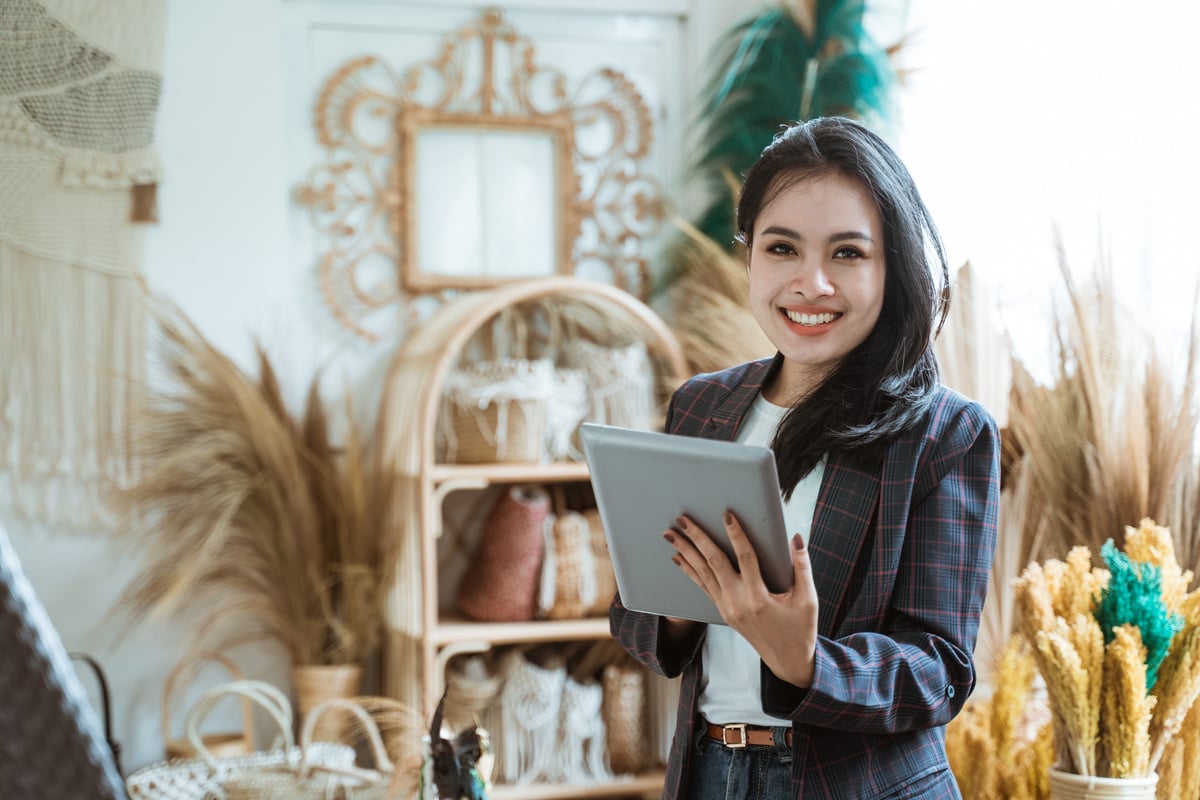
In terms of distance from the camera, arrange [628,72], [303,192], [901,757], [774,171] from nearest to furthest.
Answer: [901,757] < [774,171] < [303,192] < [628,72]

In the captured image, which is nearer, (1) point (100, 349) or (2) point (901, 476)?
(2) point (901, 476)

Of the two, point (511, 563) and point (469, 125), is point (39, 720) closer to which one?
point (511, 563)

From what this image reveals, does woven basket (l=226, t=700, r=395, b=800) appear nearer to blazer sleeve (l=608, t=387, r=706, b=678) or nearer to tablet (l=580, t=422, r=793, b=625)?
blazer sleeve (l=608, t=387, r=706, b=678)

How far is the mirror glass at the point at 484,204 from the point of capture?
321 centimetres

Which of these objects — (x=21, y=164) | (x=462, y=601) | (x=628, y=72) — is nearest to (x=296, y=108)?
(x=21, y=164)

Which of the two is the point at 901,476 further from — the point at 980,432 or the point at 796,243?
the point at 796,243

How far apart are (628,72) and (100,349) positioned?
5.22 feet

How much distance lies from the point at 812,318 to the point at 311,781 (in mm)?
1515

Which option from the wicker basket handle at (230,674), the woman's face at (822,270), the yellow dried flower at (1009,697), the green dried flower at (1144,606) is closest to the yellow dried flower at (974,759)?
the yellow dried flower at (1009,697)

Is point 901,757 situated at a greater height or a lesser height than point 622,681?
greater

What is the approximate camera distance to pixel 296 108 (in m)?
3.15

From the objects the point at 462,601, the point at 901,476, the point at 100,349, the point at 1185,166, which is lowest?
the point at 462,601

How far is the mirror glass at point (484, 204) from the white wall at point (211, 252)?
0.35 meters

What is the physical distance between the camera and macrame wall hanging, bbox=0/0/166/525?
2875 millimetres
